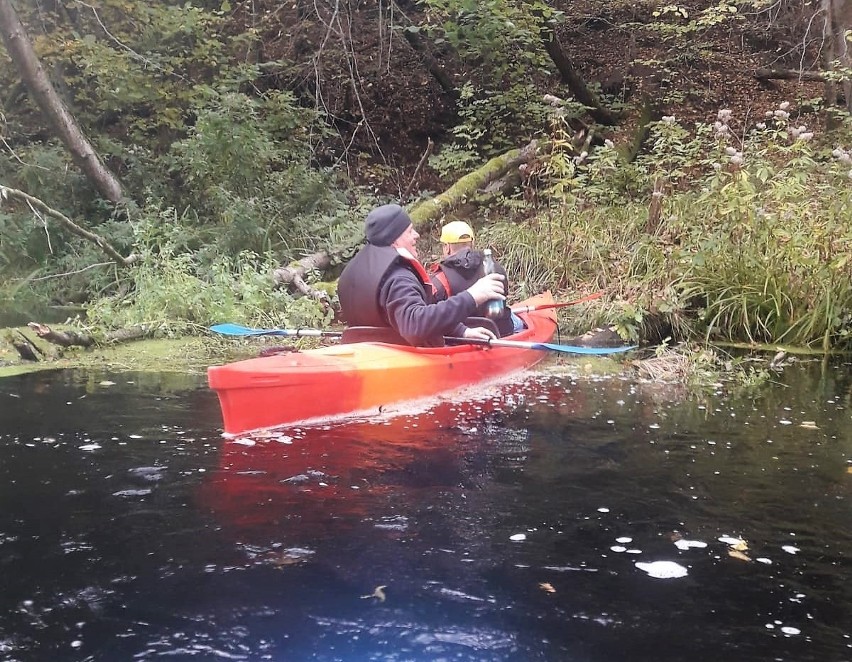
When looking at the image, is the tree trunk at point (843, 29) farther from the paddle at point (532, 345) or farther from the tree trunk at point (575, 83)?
the paddle at point (532, 345)

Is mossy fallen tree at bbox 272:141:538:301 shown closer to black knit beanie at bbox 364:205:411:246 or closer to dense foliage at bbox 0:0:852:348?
dense foliage at bbox 0:0:852:348

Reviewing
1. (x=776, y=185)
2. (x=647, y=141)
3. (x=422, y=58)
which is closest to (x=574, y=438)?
(x=776, y=185)

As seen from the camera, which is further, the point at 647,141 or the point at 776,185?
the point at 647,141

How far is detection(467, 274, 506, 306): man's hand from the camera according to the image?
5.13 m

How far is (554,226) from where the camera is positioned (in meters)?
8.42

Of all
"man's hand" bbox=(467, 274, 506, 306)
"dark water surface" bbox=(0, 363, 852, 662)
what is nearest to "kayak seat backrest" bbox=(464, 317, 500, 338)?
"man's hand" bbox=(467, 274, 506, 306)

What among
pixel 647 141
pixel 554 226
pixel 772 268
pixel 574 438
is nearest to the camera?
pixel 574 438

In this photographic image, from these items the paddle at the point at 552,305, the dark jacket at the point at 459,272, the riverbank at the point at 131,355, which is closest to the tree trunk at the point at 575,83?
the paddle at the point at 552,305

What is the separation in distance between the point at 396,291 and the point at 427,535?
1989mm

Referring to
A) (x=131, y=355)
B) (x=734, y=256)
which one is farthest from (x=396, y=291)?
(x=734, y=256)

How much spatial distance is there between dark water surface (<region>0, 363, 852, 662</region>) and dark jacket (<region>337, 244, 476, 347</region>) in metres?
0.57

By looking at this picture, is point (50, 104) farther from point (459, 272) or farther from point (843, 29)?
point (843, 29)

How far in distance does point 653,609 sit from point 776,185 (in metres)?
5.28

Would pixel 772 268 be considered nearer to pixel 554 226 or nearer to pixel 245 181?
pixel 554 226
